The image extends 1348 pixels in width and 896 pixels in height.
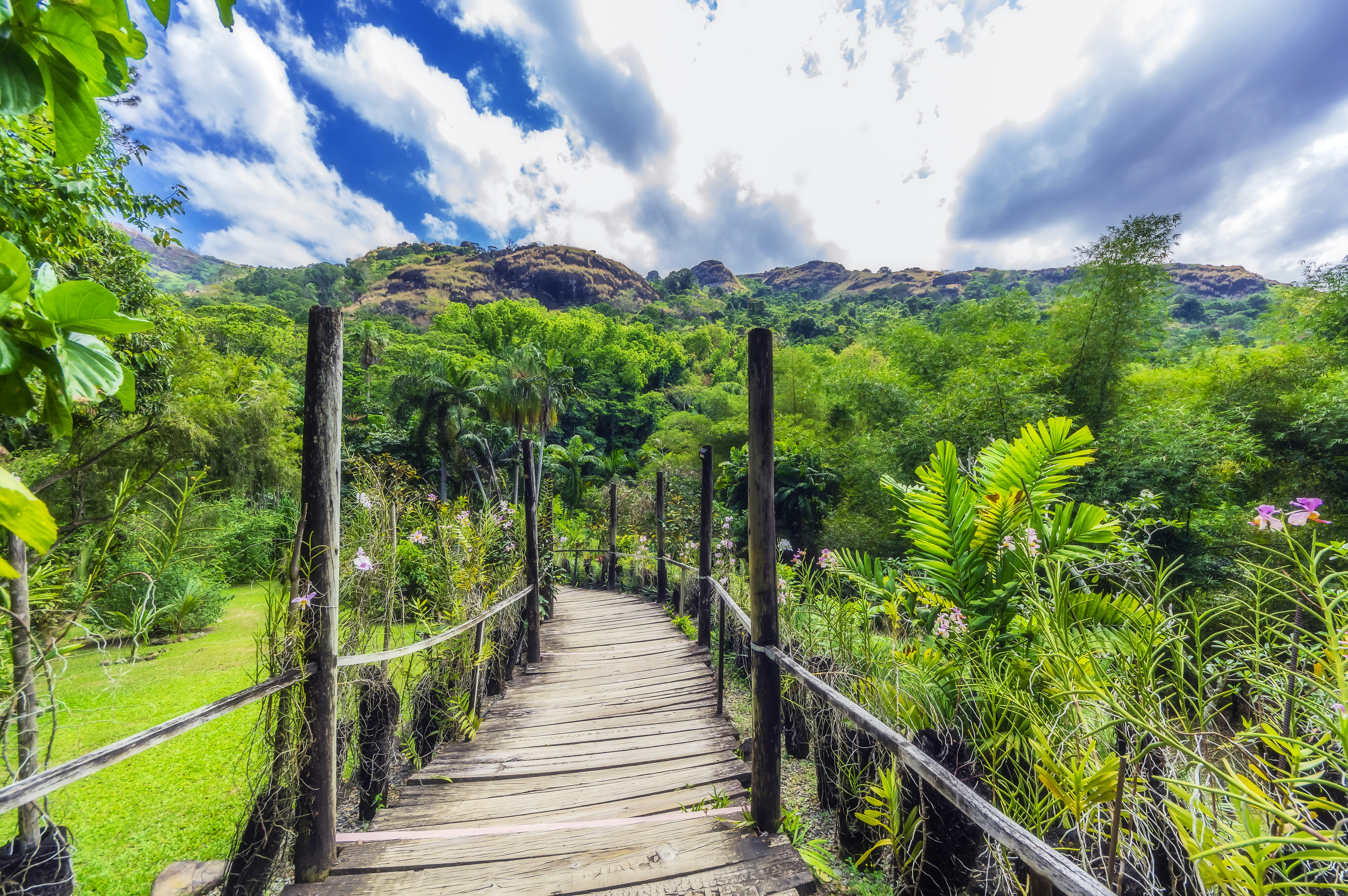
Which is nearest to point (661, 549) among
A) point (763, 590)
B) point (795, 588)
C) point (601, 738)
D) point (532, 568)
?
point (532, 568)

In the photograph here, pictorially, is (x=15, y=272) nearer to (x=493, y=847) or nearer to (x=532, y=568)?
(x=493, y=847)

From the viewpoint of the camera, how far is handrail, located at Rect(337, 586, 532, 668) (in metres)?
2.20

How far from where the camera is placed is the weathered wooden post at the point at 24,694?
1720 millimetres

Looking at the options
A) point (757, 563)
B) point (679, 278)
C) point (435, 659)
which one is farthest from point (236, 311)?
point (679, 278)

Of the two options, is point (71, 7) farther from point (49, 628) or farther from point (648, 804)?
point (648, 804)

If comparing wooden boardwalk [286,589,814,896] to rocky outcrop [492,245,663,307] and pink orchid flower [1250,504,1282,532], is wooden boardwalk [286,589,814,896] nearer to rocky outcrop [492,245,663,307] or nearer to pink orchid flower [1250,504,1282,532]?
pink orchid flower [1250,504,1282,532]

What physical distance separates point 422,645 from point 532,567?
2329mm

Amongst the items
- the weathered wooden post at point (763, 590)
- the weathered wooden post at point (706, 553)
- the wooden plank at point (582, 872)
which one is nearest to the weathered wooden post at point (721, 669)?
the weathered wooden post at point (706, 553)

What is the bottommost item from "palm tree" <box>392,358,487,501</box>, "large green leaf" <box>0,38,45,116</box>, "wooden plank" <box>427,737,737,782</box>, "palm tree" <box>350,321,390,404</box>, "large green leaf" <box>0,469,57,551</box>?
"wooden plank" <box>427,737,737,782</box>

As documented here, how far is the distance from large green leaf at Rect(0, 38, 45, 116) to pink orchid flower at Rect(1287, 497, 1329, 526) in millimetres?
2119

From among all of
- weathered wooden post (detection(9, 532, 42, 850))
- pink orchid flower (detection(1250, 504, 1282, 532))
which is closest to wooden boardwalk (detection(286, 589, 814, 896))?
weathered wooden post (detection(9, 532, 42, 850))

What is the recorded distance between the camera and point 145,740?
4.74ft

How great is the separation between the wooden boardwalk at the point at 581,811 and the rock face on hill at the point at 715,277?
8399 centimetres

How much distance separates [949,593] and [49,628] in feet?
13.1
